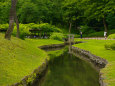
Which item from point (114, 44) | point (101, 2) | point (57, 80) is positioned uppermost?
point (101, 2)

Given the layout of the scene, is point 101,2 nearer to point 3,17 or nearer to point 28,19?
point 28,19

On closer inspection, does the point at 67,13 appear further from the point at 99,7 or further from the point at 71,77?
the point at 71,77

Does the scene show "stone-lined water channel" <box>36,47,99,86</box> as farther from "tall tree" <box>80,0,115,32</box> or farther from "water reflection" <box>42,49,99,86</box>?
"tall tree" <box>80,0,115,32</box>

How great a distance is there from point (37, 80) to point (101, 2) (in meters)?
51.3

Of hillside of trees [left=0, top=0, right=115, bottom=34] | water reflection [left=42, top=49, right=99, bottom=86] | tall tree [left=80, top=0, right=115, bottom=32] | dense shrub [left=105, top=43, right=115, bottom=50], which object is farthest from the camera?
hillside of trees [left=0, top=0, right=115, bottom=34]

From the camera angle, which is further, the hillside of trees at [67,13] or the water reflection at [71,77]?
the hillside of trees at [67,13]

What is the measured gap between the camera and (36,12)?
6512 centimetres

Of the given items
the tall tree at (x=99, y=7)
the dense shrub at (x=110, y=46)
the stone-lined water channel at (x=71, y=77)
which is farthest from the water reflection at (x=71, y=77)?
Answer: the tall tree at (x=99, y=7)

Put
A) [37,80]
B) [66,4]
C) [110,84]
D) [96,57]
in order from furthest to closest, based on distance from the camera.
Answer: [66,4], [96,57], [37,80], [110,84]

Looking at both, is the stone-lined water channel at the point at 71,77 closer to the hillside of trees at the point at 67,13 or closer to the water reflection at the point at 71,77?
the water reflection at the point at 71,77

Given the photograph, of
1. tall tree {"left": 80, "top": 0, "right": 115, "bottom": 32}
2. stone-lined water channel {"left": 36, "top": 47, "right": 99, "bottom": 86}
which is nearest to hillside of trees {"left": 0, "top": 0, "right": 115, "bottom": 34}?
tall tree {"left": 80, "top": 0, "right": 115, "bottom": 32}

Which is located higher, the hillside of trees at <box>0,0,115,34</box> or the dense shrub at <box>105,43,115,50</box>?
the hillside of trees at <box>0,0,115,34</box>

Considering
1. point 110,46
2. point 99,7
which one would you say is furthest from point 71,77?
point 99,7

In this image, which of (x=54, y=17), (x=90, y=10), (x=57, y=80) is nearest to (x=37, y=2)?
(x=54, y=17)
